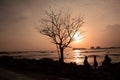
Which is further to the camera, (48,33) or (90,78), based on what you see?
(48,33)

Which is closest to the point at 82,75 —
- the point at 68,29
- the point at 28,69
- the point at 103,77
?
the point at 103,77

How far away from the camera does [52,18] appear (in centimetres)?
3834

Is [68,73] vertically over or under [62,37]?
under

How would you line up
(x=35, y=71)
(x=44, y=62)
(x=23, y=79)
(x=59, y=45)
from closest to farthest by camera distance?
(x=23, y=79) < (x=35, y=71) < (x=44, y=62) < (x=59, y=45)

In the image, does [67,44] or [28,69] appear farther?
[67,44]

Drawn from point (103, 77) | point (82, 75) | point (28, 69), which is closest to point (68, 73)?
point (82, 75)

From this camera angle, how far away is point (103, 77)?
17.7 meters

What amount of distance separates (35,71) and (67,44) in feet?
46.6

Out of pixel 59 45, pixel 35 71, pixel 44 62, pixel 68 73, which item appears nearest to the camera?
pixel 68 73

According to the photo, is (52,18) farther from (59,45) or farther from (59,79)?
(59,79)

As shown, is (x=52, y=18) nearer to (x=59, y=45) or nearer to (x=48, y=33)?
(x=48, y=33)

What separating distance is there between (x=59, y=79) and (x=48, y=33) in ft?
70.4

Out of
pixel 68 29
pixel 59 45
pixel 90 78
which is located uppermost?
pixel 68 29

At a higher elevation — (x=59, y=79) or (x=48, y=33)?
(x=48, y=33)
